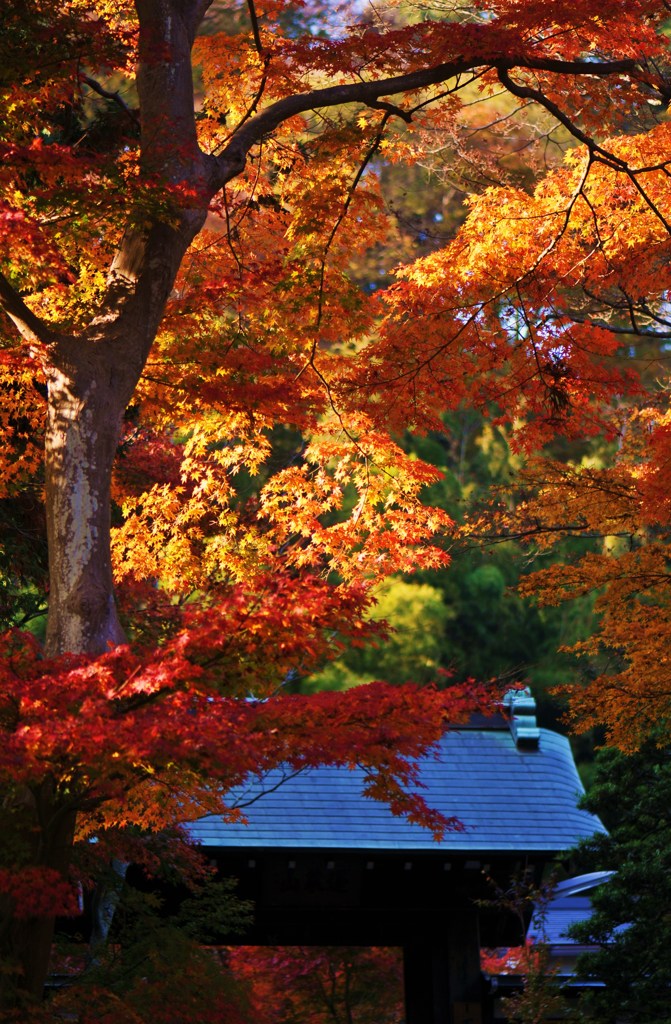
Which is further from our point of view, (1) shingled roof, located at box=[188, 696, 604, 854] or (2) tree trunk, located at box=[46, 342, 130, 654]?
(1) shingled roof, located at box=[188, 696, 604, 854]

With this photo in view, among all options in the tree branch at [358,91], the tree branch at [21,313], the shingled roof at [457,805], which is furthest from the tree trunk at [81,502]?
the shingled roof at [457,805]

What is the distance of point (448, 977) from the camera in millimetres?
10781

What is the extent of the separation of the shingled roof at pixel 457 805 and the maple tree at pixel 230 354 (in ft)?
8.08

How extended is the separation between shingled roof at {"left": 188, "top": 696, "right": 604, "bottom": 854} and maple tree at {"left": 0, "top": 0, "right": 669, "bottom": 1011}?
8.08 feet

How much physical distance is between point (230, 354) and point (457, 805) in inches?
225

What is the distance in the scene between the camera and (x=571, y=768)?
1221 centimetres

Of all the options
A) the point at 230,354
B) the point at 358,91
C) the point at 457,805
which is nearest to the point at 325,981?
the point at 457,805

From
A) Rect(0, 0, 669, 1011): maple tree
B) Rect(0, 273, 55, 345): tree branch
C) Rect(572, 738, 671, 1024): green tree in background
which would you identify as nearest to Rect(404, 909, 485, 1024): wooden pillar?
Rect(572, 738, 671, 1024): green tree in background

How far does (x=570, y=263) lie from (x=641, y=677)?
308 cm

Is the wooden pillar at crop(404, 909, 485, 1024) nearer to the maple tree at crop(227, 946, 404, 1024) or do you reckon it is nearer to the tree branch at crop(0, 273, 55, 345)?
the maple tree at crop(227, 946, 404, 1024)

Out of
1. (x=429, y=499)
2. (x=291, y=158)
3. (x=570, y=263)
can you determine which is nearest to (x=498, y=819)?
(x=570, y=263)

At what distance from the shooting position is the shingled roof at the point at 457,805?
10.5 m

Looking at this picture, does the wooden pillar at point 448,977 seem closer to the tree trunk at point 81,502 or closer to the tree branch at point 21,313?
the tree trunk at point 81,502

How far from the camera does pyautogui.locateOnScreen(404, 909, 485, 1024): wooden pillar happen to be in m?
10.6
